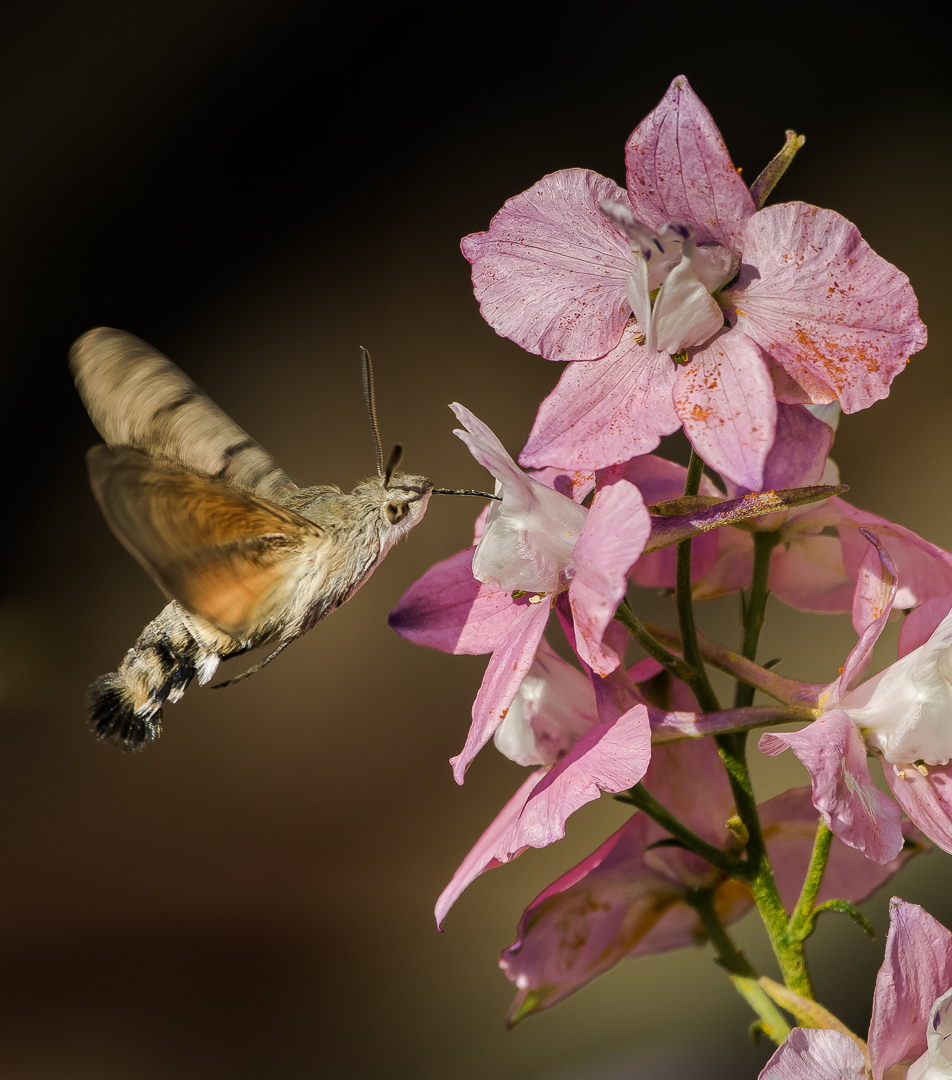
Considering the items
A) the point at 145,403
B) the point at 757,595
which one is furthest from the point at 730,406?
the point at 145,403

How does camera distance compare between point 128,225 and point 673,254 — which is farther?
point 128,225

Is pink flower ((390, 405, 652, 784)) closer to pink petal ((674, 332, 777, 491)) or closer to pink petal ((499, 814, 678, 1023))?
pink petal ((674, 332, 777, 491))

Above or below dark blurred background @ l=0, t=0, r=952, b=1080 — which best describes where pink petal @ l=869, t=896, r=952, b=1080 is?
below

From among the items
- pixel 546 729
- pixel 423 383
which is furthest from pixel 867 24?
pixel 546 729

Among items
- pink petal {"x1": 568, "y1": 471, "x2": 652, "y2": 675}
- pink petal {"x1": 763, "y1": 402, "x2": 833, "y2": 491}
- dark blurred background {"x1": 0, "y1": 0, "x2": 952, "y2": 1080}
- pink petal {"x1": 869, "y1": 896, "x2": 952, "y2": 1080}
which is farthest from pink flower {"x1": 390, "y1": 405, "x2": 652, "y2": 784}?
dark blurred background {"x1": 0, "y1": 0, "x2": 952, "y2": 1080}

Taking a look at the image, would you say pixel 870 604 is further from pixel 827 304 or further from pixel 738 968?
pixel 738 968

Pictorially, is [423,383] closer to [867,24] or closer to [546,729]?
[867,24]
